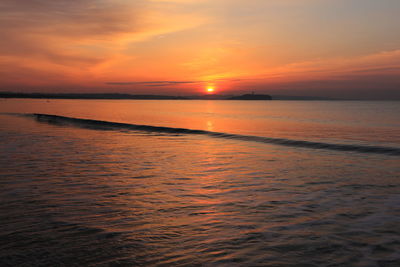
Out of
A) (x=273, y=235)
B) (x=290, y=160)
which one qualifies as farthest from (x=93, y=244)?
(x=290, y=160)

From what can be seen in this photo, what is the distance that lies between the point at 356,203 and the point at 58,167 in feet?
39.9

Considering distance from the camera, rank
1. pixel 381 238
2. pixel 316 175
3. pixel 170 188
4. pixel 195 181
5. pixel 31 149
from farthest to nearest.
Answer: pixel 31 149 < pixel 316 175 < pixel 195 181 < pixel 170 188 < pixel 381 238

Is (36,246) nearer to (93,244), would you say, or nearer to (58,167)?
(93,244)

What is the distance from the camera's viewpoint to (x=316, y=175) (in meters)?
14.0

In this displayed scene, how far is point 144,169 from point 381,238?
10123 mm

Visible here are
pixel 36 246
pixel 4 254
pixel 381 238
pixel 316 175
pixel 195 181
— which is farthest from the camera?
pixel 316 175

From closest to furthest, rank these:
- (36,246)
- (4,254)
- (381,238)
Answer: (4,254) < (36,246) < (381,238)

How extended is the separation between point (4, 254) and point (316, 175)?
466 inches

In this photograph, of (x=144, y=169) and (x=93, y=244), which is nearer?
(x=93, y=244)

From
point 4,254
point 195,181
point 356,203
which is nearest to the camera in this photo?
point 4,254

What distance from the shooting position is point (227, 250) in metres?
6.24

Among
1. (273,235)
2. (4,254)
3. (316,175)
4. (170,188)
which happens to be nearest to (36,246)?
(4,254)

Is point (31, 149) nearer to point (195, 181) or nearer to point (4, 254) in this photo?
point (195, 181)

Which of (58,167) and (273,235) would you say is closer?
(273,235)
